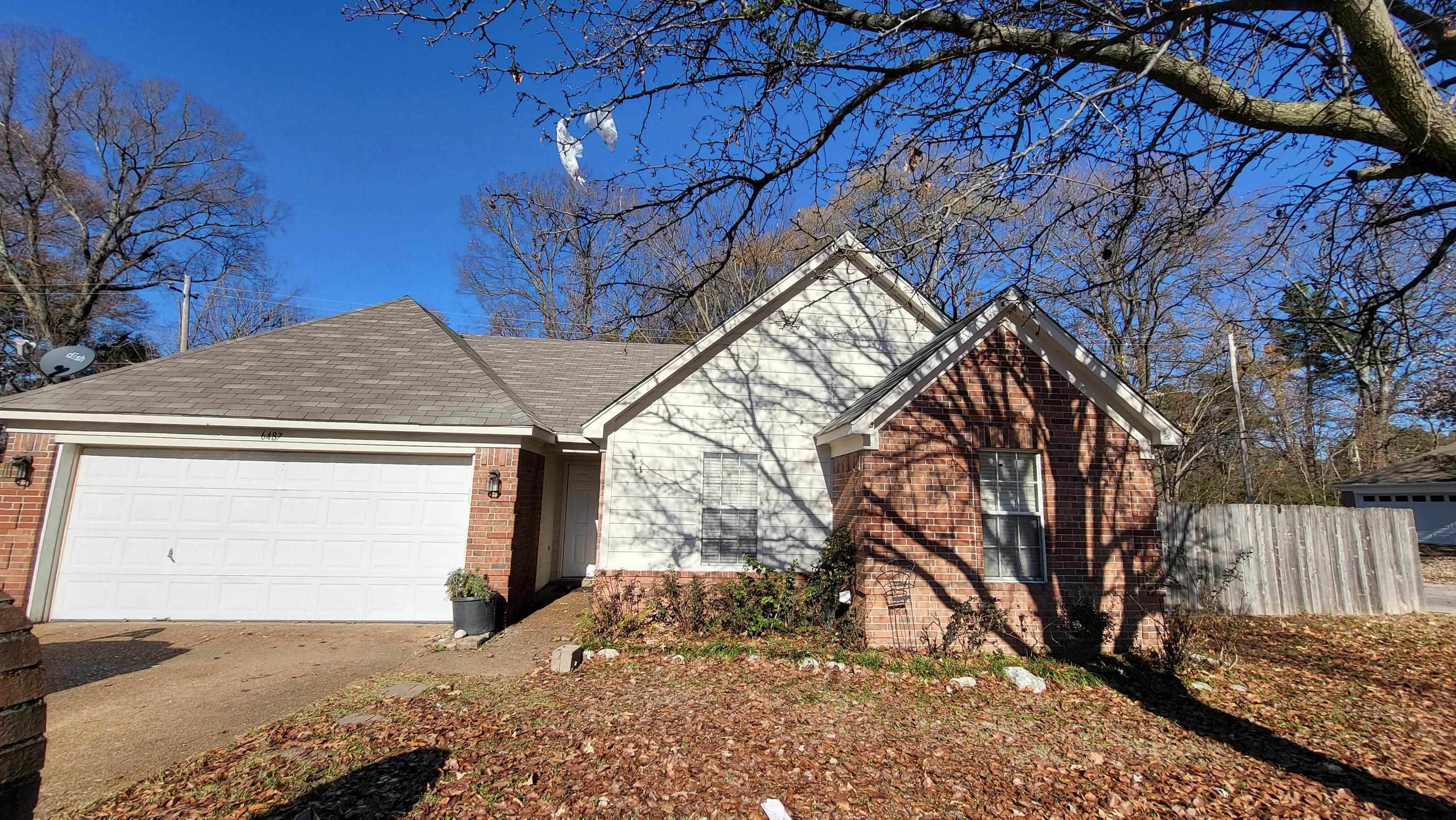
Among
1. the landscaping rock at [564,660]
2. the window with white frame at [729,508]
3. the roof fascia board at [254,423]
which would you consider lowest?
the landscaping rock at [564,660]

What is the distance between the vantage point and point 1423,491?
21828 mm

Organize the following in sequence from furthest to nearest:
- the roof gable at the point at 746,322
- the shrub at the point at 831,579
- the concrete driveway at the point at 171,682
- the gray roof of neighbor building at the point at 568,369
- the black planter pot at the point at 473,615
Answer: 1. the gray roof of neighbor building at the point at 568,369
2. the roof gable at the point at 746,322
3. the black planter pot at the point at 473,615
4. the shrub at the point at 831,579
5. the concrete driveway at the point at 171,682

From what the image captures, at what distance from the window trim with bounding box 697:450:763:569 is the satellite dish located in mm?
11394

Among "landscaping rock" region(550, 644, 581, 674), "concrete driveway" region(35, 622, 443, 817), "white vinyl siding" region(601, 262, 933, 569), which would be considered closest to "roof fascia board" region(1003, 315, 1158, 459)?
"white vinyl siding" region(601, 262, 933, 569)

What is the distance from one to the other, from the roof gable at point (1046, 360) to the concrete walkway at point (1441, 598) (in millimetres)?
9070

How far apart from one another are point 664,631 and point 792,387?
4.10m

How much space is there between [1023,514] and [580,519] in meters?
8.45

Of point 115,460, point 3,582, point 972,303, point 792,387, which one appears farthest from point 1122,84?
point 972,303

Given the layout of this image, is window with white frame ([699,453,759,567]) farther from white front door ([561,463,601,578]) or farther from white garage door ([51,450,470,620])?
white front door ([561,463,601,578])

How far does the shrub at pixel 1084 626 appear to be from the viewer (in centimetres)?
725

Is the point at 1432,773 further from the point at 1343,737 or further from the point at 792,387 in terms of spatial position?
the point at 792,387

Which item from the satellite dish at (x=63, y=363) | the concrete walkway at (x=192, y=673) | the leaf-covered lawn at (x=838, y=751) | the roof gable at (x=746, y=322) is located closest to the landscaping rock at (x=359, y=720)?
the leaf-covered lawn at (x=838, y=751)

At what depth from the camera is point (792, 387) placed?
959cm

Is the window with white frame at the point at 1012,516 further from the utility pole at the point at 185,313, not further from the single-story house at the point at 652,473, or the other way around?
the utility pole at the point at 185,313
